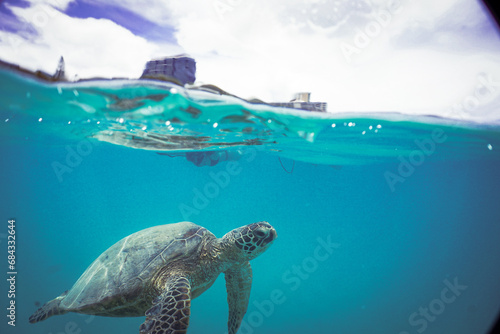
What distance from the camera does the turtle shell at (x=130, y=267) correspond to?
183 inches

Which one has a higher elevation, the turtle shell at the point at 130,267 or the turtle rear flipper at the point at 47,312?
the turtle shell at the point at 130,267

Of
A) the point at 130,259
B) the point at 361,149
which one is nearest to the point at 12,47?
the point at 130,259

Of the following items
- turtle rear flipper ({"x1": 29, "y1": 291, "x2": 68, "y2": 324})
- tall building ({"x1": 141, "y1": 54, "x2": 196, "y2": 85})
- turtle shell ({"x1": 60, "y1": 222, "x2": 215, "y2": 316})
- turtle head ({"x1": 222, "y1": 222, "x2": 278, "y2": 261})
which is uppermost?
tall building ({"x1": 141, "y1": 54, "x2": 196, "y2": 85})

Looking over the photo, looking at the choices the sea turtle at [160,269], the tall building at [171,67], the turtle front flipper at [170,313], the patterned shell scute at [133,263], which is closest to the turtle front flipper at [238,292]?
the sea turtle at [160,269]

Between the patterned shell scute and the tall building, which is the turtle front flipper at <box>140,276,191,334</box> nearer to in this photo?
the patterned shell scute

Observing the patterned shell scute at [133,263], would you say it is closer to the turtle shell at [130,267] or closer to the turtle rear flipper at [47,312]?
the turtle shell at [130,267]

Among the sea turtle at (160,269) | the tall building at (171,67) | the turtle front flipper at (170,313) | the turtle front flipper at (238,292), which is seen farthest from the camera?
the turtle front flipper at (238,292)

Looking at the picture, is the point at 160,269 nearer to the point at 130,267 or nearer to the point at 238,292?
the point at 130,267

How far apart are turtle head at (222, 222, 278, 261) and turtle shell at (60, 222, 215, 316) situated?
0.98 meters

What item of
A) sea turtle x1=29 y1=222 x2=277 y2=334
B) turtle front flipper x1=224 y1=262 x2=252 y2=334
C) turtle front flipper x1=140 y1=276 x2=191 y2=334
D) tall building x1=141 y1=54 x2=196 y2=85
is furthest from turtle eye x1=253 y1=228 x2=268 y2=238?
tall building x1=141 y1=54 x2=196 y2=85

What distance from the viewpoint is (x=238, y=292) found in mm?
6141

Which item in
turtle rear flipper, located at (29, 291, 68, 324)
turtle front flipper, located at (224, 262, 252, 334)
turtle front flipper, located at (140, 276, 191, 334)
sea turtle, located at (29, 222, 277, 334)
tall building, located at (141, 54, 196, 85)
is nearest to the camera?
turtle front flipper, located at (140, 276, 191, 334)

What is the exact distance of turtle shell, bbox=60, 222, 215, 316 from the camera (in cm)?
465

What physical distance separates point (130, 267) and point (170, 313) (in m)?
1.67
